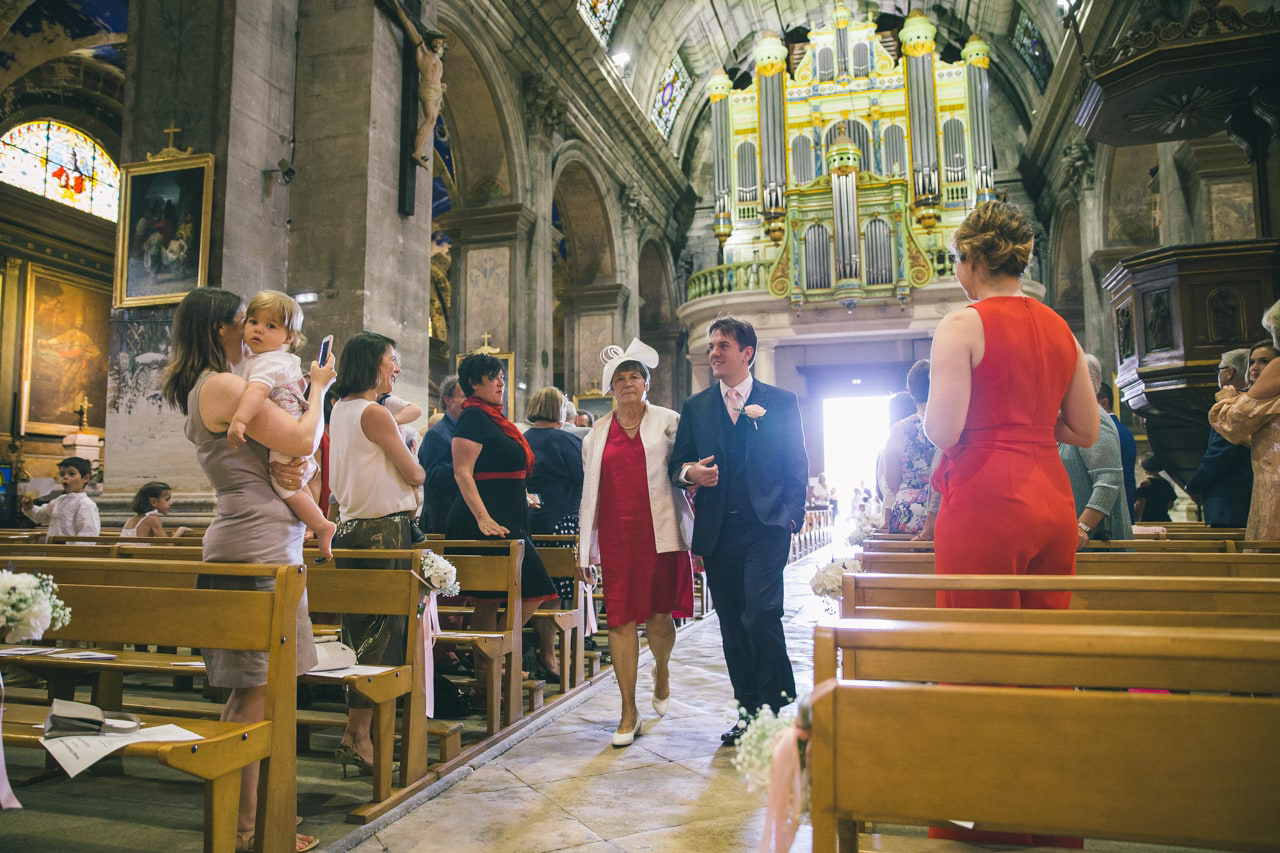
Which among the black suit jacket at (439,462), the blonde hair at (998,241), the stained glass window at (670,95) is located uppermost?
the stained glass window at (670,95)

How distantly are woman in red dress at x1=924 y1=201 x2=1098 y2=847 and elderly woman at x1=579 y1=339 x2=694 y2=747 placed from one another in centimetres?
153

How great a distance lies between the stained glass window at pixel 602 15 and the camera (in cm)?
1454

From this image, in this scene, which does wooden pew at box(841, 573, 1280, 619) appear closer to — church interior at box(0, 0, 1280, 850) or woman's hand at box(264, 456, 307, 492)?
church interior at box(0, 0, 1280, 850)

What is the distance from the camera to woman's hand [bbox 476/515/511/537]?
144 inches

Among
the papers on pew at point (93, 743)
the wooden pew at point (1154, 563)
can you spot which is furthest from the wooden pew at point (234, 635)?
the wooden pew at point (1154, 563)

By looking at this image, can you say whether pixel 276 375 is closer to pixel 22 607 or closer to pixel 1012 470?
pixel 22 607

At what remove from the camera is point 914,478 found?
4258 millimetres

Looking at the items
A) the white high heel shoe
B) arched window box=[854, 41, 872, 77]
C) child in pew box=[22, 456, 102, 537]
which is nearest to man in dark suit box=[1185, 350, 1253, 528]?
the white high heel shoe

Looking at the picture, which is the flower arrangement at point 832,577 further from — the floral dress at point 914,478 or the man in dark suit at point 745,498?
the floral dress at point 914,478

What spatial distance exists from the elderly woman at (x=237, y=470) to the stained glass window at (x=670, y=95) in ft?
56.1

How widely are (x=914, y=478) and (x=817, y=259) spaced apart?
42.5ft

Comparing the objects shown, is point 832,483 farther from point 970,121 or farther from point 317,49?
point 317,49

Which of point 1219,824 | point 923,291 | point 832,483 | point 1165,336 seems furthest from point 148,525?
point 832,483

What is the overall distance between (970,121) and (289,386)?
1833cm
